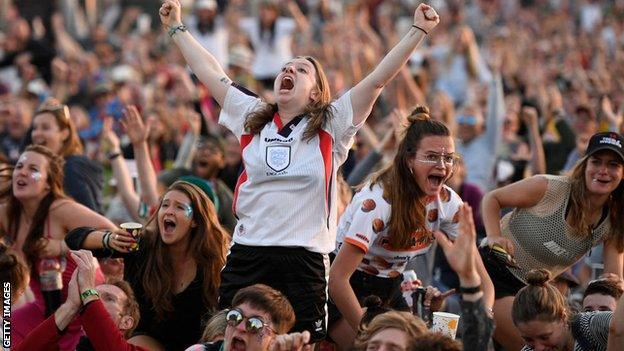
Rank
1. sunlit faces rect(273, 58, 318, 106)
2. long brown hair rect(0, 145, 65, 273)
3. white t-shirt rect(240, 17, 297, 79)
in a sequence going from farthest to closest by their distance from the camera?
white t-shirt rect(240, 17, 297, 79), long brown hair rect(0, 145, 65, 273), sunlit faces rect(273, 58, 318, 106)

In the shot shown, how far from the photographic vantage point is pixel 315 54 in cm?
1666

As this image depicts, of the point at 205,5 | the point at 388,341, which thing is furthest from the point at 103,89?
the point at 388,341

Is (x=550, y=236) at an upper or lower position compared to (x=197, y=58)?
lower

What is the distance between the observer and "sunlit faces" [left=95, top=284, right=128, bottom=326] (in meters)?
7.11

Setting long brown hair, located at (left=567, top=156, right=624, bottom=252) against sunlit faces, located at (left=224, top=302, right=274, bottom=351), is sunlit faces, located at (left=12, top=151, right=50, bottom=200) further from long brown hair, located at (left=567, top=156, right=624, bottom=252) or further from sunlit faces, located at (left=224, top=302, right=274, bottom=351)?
long brown hair, located at (left=567, top=156, right=624, bottom=252)

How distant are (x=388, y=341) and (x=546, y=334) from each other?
91 cm

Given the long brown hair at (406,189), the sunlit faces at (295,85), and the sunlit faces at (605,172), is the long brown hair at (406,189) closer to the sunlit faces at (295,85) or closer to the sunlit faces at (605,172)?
the sunlit faces at (295,85)

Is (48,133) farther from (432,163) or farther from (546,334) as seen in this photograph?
(546,334)

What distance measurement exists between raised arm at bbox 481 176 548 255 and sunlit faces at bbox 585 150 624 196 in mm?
295

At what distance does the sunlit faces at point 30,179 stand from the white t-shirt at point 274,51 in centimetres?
838

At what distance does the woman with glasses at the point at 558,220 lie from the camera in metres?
7.54

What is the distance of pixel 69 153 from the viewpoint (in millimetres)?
9719

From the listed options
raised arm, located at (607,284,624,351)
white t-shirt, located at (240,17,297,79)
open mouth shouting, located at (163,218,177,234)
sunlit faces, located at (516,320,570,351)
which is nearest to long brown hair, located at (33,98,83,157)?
open mouth shouting, located at (163,218,177,234)

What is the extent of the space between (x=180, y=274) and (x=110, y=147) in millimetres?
2806
